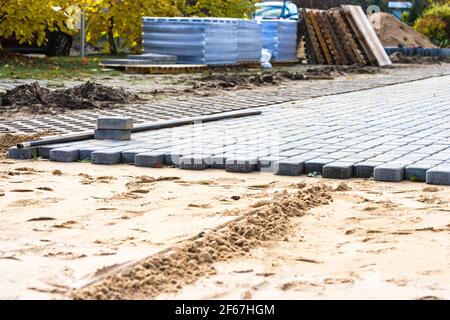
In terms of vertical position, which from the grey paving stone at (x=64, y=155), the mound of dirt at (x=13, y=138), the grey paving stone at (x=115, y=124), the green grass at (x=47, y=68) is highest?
the grey paving stone at (x=115, y=124)

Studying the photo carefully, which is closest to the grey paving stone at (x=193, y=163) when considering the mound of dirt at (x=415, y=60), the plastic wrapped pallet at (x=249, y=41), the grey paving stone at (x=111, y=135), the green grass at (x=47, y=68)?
the grey paving stone at (x=111, y=135)

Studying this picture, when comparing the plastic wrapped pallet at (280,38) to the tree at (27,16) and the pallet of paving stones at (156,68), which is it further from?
the tree at (27,16)

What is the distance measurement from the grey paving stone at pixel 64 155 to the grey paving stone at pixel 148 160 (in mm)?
548

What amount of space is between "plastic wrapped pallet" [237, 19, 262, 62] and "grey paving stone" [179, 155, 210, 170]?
49.8 ft

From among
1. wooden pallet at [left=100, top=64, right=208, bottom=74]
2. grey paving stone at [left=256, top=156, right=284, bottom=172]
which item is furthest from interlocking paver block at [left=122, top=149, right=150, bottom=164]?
wooden pallet at [left=100, top=64, right=208, bottom=74]

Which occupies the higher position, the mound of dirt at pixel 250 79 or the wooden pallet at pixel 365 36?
the wooden pallet at pixel 365 36

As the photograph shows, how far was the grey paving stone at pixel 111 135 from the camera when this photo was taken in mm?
8703

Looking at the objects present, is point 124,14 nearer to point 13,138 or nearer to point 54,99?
point 54,99

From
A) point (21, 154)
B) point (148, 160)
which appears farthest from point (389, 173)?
point (21, 154)

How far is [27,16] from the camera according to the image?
20219 mm

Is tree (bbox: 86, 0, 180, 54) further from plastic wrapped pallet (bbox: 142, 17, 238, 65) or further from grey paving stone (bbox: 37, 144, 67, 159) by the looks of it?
grey paving stone (bbox: 37, 144, 67, 159)

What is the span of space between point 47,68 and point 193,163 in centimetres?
1207
